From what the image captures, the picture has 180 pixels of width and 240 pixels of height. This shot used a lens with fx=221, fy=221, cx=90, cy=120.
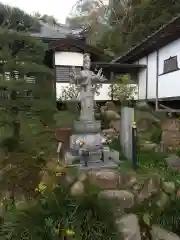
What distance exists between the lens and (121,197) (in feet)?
14.4

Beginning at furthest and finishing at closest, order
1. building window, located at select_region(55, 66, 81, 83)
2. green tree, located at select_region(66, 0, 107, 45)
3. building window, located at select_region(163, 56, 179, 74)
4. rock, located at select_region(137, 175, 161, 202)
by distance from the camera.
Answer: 1. green tree, located at select_region(66, 0, 107, 45)
2. building window, located at select_region(55, 66, 81, 83)
3. building window, located at select_region(163, 56, 179, 74)
4. rock, located at select_region(137, 175, 161, 202)

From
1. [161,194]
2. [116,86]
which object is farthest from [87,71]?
[116,86]

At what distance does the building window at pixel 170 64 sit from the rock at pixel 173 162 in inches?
Result: 232

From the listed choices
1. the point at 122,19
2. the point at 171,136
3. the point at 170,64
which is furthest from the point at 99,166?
the point at 122,19

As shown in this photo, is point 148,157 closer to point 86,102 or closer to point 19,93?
point 86,102

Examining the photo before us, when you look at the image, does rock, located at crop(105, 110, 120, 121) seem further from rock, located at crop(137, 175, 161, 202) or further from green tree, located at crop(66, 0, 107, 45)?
green tree, located at crop(66, 0, 107, 45)

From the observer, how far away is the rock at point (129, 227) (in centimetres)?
388

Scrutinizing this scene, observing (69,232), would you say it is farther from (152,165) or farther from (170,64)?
(170,64)

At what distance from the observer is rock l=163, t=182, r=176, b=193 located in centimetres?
461

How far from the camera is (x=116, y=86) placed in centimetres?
1325

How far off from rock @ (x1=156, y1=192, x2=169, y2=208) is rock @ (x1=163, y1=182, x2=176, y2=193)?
0.15 m

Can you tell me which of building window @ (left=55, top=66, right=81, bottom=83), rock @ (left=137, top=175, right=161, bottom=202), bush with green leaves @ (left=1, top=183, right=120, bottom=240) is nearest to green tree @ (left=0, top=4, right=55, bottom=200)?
bush with green leaves @ (left=1, top=183, right=120, bottom=240)

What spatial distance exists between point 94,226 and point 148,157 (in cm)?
319

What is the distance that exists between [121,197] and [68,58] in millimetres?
10682
